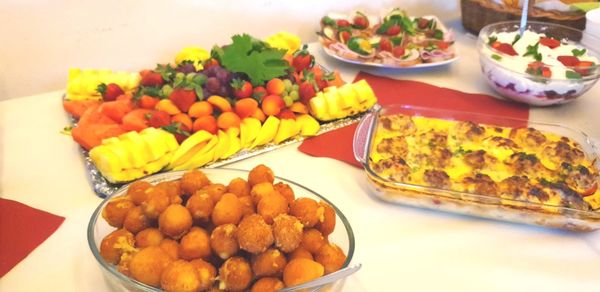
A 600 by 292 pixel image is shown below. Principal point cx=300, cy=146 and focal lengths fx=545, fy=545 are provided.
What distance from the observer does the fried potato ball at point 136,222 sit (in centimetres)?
69

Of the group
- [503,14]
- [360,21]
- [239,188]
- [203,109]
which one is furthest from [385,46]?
[239,188]

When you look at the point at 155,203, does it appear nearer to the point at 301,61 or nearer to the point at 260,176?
the point at 260,176

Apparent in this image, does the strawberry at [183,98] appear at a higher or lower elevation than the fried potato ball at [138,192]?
lower

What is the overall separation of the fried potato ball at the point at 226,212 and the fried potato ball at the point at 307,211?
0.23 feet

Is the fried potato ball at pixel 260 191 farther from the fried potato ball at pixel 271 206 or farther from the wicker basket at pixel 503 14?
the wicker basket at pixel 503 14

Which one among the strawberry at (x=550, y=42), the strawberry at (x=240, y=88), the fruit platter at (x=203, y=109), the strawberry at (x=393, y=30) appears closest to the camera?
the fruit platter at (x=203, y=109)

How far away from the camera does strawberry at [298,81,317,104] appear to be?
3.75 feet

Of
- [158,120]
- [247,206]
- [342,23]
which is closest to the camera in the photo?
[247,206]

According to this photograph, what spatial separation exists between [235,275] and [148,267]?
0.10m

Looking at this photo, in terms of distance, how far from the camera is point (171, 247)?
2.15 ft

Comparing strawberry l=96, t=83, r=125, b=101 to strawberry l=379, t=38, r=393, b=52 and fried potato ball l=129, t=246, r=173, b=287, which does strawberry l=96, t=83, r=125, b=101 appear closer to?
fried potato ball l=129, t=246, r=173, b=287

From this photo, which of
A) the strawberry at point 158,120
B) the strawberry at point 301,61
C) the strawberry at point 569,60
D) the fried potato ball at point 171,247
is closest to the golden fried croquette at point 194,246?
the fried potato ball at point 171,247

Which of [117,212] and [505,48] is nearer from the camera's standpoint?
[117,212]

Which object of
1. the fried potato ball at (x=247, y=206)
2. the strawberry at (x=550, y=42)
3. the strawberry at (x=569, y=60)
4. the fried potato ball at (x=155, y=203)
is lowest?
the strawberry at (x=569, y=60)
